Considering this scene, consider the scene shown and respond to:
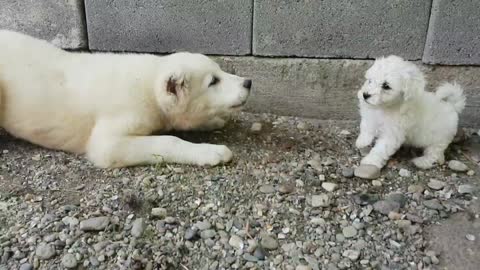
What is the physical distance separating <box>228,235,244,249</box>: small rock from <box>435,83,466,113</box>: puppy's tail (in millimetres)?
1604

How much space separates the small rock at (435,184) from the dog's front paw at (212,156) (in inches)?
47.2

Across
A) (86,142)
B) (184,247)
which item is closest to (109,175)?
(86,142)

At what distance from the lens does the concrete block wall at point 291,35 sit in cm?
344

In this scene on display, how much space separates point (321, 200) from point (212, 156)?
0.71 meters

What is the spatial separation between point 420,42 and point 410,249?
1.61m

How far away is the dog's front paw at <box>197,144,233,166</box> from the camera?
121 inches

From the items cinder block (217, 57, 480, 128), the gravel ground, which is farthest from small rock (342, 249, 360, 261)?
cinder block (217, 57, 480, 128)

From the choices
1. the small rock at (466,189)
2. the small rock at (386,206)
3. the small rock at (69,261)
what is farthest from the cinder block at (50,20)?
the small rock at (466,189)

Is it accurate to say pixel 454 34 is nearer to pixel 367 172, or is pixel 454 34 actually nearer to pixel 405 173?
pixel 405 173

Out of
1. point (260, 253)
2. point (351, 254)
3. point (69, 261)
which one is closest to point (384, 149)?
point (351, 254)

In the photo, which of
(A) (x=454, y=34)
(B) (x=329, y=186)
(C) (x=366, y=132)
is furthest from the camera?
(A) (x=454, y=34)

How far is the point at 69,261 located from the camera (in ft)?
7.57

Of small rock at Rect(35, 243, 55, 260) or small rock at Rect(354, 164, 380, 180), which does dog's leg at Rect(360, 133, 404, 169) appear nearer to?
small rock at Rect(354, 164, 380, 180)

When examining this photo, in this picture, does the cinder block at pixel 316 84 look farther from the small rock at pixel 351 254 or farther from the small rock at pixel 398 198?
the small rock at pixel 351 254
